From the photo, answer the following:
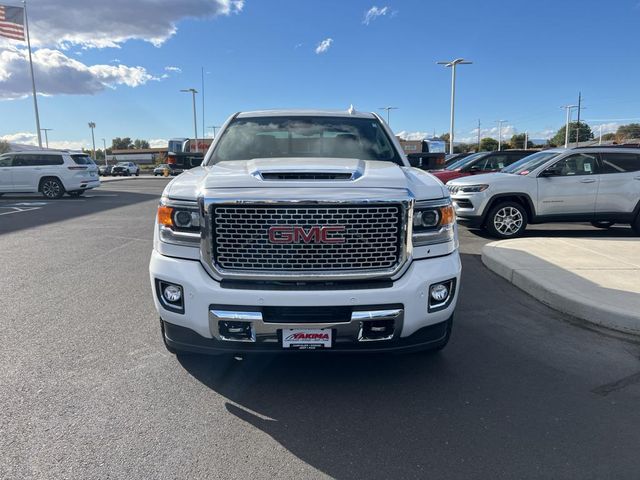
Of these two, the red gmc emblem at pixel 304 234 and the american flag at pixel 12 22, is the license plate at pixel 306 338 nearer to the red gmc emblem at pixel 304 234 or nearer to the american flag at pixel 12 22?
the red gmc emblem at pixel 304 234

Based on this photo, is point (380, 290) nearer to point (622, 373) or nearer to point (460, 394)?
point (460, 394)

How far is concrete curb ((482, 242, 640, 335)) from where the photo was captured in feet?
14.6

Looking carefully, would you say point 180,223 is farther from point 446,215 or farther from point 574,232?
point 574,232

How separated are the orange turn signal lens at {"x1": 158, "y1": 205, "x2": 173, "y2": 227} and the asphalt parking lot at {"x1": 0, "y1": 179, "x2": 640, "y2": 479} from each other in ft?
3.80

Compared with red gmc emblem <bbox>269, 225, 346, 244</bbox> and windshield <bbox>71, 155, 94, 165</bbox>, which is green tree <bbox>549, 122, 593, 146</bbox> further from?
red gmc emblem <bbox>269, 225, 346, 244</bbox>

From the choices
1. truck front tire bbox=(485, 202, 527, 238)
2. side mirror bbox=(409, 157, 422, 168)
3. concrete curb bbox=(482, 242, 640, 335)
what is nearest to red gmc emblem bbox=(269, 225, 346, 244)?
side mirror bbox=(409, 157, 422, 168)

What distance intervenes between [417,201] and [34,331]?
3633 millimetres

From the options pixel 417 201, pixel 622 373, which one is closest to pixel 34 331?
pixel 417 201

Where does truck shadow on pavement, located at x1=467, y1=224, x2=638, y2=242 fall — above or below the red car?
below

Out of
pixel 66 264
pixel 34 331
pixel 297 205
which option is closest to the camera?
pixel 297 205

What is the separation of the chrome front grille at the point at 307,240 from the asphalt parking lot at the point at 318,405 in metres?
0.93

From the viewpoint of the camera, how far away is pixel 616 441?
274 cm

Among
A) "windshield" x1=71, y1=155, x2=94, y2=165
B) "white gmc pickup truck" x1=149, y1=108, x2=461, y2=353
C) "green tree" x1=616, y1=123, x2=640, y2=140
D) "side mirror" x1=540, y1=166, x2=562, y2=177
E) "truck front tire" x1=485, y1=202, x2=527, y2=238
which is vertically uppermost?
"green tree" x1=616, y1=123, x2=640, y2=140

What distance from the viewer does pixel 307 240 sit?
2959 mm
